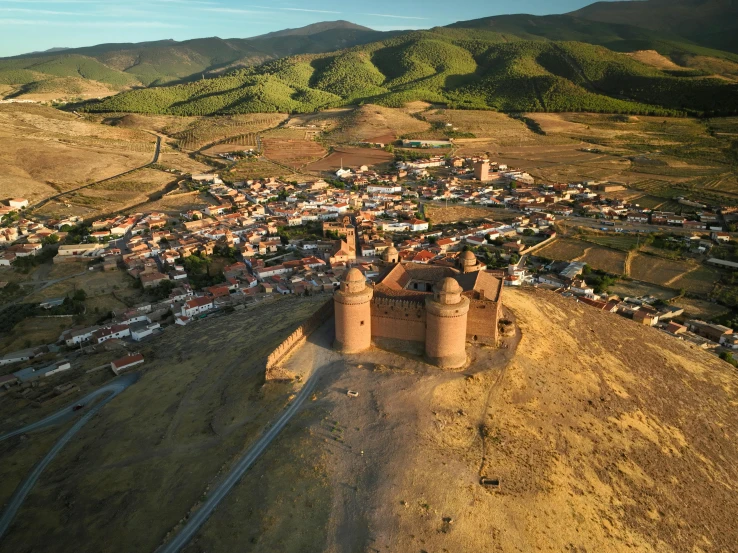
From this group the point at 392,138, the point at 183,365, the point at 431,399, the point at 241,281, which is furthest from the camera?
the point at 392,138

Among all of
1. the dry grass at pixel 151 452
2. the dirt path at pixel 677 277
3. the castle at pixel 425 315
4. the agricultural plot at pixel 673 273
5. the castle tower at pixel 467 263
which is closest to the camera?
the dry grass at pixel 151 452

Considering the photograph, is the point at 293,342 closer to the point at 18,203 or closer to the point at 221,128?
the point at 18,203

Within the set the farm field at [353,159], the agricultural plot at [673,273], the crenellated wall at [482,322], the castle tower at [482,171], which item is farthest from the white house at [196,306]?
the castle tower at [482,171]

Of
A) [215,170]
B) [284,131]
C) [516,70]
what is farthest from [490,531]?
[516,70]

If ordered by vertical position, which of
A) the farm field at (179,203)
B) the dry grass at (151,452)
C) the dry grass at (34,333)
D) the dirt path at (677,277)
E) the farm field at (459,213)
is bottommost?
the farm field at (179,203)

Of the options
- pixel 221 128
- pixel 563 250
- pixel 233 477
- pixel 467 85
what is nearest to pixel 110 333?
pixel 233 477

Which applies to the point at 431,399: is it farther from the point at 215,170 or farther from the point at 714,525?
the point at 215,170

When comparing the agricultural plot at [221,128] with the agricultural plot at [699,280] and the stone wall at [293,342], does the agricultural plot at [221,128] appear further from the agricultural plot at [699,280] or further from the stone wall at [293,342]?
the agricultural plot at [699,280]
